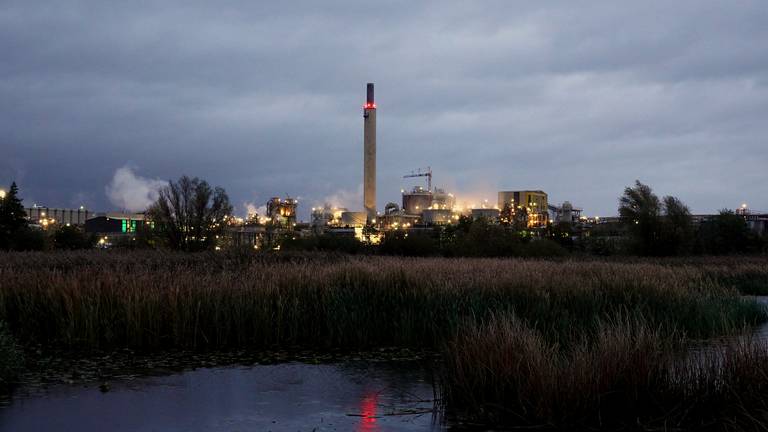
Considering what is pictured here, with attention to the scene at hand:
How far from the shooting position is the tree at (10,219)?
194 ft

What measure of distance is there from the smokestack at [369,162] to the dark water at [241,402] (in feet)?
371

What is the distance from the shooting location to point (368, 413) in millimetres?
10844

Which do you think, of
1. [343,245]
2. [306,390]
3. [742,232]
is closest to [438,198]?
[742,232]

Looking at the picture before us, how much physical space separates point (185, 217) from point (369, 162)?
6922 centimetres

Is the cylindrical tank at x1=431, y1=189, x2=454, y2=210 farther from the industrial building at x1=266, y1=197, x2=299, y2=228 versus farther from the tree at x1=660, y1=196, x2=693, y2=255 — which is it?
the tree at x1=660, y1=196, x2=693, y2=255

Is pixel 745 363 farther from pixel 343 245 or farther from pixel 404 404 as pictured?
pixel 343 245

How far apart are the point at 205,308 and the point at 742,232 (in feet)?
212

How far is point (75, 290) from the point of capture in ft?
52.9

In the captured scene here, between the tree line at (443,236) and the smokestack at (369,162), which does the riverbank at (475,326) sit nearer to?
the tree line at (443,236)

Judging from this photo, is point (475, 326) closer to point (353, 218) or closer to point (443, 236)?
point (443, 236)

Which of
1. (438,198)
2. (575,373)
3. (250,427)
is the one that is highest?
(438,198)

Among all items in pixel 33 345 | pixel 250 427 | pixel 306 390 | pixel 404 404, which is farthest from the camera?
pixel 33 345

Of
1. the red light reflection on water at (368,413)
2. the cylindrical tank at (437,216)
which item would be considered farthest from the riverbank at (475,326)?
the cylindrical tank at (437,216)

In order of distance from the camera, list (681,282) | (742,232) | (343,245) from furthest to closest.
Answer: (742,232) → (343,245) → (681,282)
